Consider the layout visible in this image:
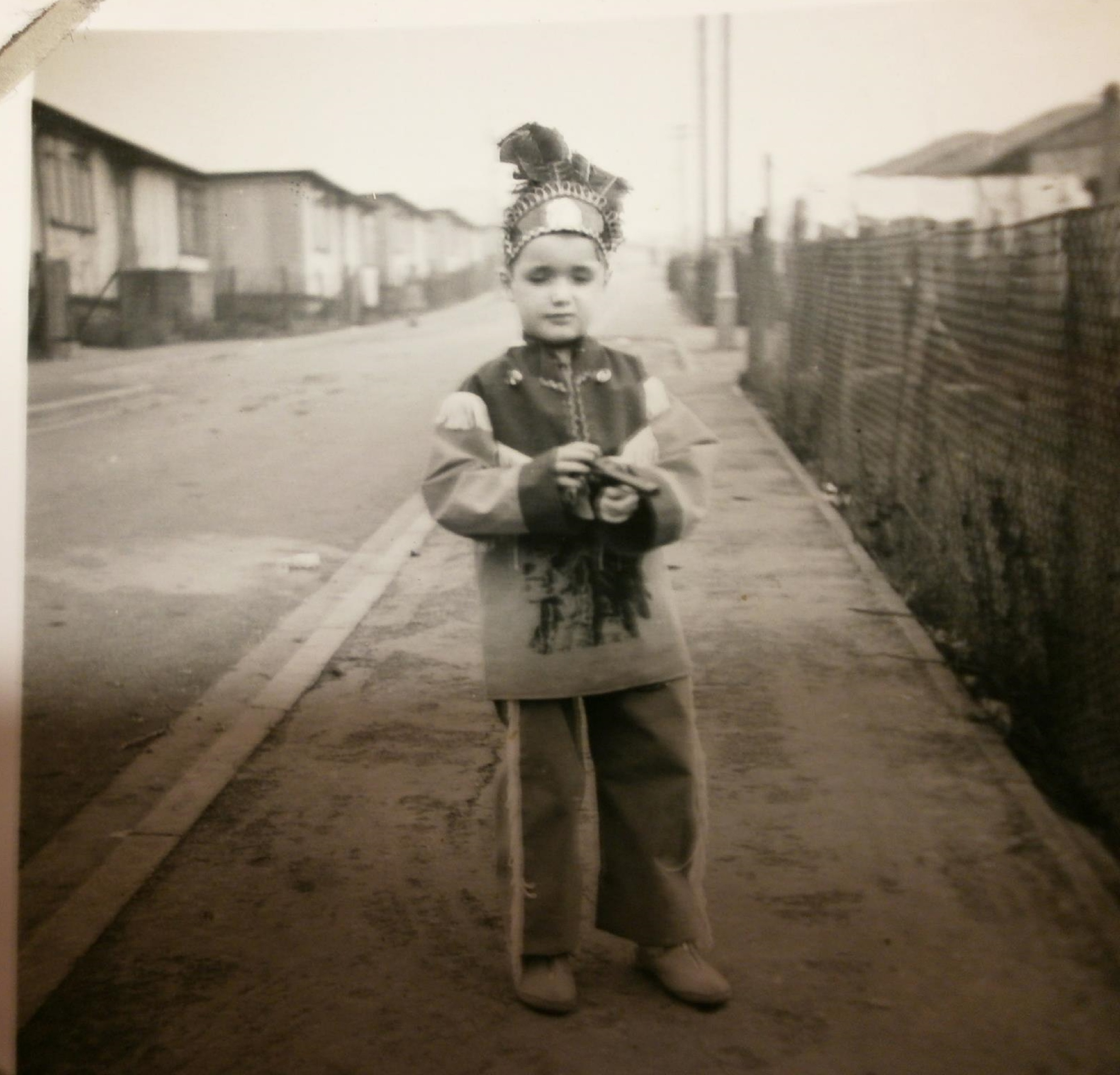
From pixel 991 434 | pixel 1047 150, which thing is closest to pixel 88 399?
pixel 1047 150

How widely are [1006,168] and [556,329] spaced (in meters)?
0.63

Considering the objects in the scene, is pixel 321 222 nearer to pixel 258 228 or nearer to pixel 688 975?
pixel 258 228

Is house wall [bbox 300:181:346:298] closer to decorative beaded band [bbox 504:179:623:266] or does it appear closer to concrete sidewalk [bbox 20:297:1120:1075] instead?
decorative beaded band [bbox 504:179:623:266]

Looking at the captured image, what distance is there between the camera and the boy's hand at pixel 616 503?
5.59 ft

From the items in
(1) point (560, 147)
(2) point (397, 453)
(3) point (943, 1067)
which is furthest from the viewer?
(2) point (397, 453)

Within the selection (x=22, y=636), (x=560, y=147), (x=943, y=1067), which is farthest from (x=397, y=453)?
(x=943, y=1067)

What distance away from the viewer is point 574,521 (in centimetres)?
172

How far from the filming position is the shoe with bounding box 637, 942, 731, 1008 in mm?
1781

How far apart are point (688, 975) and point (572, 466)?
2.24ft

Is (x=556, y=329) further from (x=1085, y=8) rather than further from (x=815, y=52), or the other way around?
(x=1085, y=8)

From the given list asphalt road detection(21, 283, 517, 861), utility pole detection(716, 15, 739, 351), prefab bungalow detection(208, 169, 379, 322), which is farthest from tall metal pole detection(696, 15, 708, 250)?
prefab bungalow detection(208, 169, 379, 322)

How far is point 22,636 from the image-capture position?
1.90 m

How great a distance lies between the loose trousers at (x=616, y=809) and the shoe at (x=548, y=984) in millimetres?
14

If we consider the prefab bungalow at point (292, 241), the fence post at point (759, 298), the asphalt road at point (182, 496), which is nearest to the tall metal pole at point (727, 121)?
the fence post at point (759, 298)
